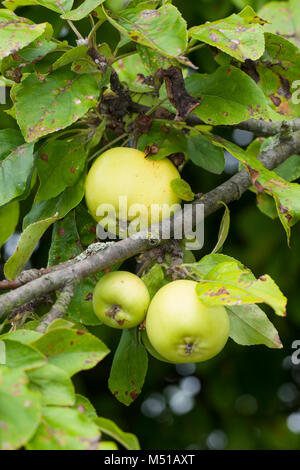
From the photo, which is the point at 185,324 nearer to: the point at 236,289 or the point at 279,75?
the point at 236,289

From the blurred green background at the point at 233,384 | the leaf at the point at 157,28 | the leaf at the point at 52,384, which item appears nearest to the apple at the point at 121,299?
the leaf at the point at 52,384

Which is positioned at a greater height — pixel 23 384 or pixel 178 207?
pixel 23 384

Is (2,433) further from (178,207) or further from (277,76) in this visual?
(277,76)

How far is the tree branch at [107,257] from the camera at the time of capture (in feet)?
2.89

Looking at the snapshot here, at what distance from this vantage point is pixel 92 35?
1.05 m

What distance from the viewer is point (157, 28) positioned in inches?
38.9

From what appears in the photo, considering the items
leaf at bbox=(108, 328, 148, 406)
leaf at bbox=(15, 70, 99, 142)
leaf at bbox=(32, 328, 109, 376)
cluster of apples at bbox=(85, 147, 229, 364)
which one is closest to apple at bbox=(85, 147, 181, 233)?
cluster of apples at bbox=(85, 147, 229, 364)

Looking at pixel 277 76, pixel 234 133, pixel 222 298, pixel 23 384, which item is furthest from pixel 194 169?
pixel 23 384

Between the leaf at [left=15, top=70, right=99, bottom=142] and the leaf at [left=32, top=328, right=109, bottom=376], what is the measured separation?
0.33m

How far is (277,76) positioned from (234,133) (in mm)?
811

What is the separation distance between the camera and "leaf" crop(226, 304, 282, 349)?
98cm

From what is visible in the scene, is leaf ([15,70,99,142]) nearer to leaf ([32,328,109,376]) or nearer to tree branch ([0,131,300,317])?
tree branch ([0,131,300,317])

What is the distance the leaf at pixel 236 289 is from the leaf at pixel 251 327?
8 centimetres

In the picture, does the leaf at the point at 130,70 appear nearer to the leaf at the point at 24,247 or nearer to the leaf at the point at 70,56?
the leaf at the point at 70,56
